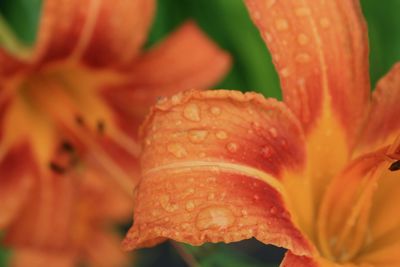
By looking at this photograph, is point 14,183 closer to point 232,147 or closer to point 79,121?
point 79,121

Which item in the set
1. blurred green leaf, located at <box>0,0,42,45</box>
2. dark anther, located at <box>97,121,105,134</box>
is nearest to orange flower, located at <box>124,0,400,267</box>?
dark anther, located at <box>97,121,105,134</box>

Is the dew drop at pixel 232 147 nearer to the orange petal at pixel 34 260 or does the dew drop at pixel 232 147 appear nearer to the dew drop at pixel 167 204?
the dew drop at pixel 167 204

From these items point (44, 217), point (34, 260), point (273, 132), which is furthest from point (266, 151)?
point (34, 260)

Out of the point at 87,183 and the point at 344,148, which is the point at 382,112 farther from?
the point at 87,183

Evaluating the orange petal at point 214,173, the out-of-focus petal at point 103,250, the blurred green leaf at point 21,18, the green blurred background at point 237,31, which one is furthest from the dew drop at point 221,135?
the out-of-focus petal at point 103,250

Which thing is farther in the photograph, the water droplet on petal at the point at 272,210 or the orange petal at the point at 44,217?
the orange petal at the point at 44,217

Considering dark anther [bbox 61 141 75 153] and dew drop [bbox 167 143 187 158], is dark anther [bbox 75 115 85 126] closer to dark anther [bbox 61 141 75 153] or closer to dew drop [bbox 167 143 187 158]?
dark anther [bbox 61 141 75 153]

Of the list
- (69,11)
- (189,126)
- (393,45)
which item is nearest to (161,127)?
(189,126)
